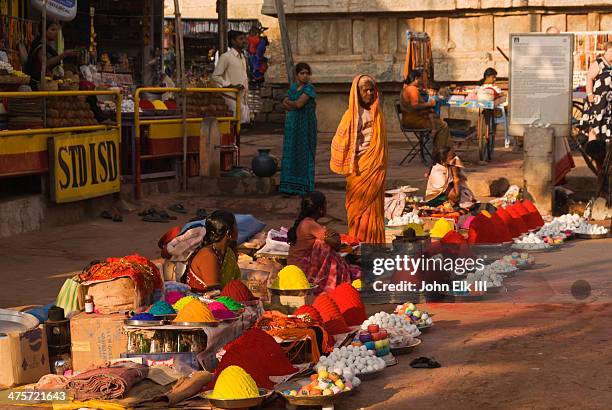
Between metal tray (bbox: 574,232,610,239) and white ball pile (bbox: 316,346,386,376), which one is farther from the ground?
Answer: metal tray (bbox: 574,232,610,239)

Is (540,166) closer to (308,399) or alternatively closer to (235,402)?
(308,399)

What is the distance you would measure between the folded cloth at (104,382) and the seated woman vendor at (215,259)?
68.8 inches

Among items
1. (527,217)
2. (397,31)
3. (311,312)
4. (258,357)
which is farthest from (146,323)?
(397,31)

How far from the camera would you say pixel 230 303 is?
24.5 ft

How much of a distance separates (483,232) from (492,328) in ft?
11.1

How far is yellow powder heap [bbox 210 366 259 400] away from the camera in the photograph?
616 cm

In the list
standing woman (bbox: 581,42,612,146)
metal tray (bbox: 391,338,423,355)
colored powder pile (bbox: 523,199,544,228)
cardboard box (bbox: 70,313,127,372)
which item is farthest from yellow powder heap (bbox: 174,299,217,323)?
standing woman (bbox: 581,42,612,146)

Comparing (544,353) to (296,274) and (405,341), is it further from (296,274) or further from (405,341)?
(296,274)

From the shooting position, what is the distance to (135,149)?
1466 cm

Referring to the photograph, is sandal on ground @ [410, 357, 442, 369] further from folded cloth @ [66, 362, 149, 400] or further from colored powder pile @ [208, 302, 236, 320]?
folded cloth @ [66, 362, 149, 400]

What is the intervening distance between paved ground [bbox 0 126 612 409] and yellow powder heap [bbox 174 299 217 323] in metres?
0.91

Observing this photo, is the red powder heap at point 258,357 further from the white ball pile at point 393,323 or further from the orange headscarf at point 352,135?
the orange headscarf at point 352,135

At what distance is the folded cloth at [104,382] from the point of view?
6223mm

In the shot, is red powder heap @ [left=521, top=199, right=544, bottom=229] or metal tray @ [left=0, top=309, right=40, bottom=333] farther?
red powder heap @ [left=521, top=199, right=544, bottom=229]
